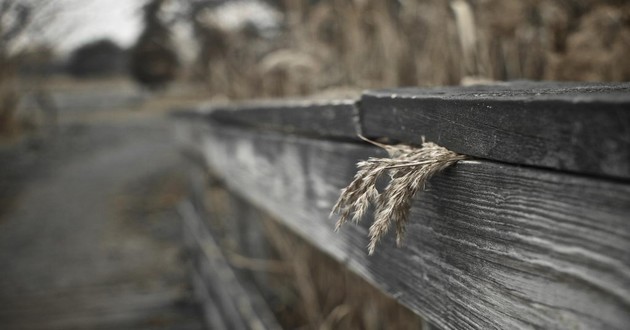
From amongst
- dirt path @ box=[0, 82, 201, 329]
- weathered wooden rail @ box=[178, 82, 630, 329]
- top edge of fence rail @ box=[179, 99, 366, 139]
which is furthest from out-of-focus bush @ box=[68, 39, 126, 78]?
weathered wooden rail @ box=[178, 82, 630, 329]

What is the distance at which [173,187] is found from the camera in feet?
31.1

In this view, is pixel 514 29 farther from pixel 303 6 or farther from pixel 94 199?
pixel 94 199

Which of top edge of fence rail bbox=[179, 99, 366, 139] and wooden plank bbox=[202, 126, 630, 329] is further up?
top edge of fence rail bbox=[179, 99, 366, 139]

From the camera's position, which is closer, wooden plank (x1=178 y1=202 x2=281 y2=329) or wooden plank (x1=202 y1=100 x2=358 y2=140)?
wooden plank (x1=202 y1=100 x2=358 y2=140)

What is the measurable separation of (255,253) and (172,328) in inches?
50.2

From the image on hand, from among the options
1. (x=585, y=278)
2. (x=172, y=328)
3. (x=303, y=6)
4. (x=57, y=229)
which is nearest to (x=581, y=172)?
(x=585, y=278)

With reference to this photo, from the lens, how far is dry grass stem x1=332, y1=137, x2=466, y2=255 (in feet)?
2.12

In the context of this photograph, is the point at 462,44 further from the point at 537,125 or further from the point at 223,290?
the point at 223,290

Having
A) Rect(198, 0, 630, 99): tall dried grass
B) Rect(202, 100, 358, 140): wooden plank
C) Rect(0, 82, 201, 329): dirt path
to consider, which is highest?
Rect(198, 0, 630, 99): tall dried grass

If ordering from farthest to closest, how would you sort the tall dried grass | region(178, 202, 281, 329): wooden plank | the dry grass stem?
1. region(178, 202, 281, 329): wooden plank
2. the tall dried grass
3. the dry grass stem

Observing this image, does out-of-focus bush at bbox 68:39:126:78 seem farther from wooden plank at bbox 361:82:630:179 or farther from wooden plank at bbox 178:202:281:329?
wooden plank at bbox 361:82:630:179

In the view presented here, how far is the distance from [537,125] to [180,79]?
23.1 feet

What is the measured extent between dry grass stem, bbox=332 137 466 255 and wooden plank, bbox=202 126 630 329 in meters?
0.03

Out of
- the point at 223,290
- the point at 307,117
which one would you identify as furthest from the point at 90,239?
the point at 307,117
